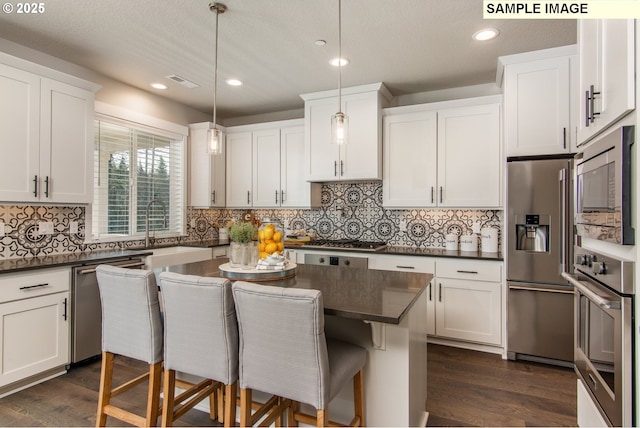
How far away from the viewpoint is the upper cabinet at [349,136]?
3795 mm

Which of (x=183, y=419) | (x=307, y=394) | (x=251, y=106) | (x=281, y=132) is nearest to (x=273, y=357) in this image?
(x=307, y=394)

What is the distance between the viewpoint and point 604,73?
4.53 ft

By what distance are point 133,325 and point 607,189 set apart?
224 cm

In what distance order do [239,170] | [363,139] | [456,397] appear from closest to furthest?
[456,397], [363,139], [239,170]

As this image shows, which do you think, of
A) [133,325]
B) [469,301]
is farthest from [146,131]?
[469,301]

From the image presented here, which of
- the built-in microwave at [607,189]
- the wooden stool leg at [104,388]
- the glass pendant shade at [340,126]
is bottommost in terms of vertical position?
the wooden stool leg at [104,388]

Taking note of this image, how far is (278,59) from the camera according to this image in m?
3.17

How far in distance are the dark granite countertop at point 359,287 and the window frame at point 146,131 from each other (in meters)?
1.65

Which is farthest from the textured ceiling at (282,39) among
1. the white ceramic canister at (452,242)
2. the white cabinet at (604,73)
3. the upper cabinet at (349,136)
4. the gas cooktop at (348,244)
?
the gas cooktop at (348,244)

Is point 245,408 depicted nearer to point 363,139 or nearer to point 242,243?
point 242,243

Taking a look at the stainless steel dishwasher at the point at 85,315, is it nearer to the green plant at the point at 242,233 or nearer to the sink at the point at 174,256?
the sink at the point at 174,256

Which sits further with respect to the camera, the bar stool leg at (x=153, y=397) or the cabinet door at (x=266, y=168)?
the cabinet door at (x=266, y=168)

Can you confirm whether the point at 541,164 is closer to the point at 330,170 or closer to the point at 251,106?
the point at 330,170

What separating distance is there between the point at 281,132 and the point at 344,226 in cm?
147
